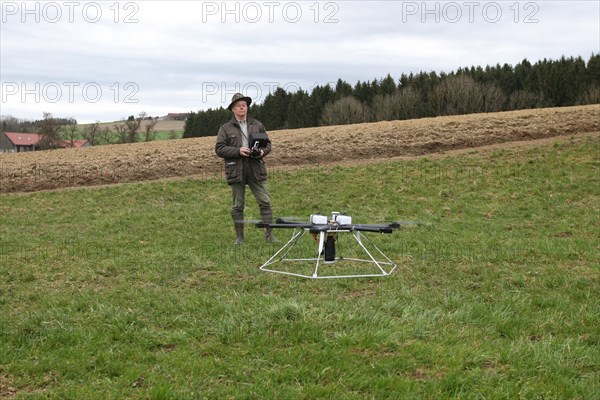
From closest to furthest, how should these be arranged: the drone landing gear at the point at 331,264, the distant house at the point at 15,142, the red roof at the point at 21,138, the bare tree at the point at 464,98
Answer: the drone landing gear at the point at 331,264 < the bare tree at the point at 464,98 < the distant house at the point at 15,142 < the red roof at the point at 21,138

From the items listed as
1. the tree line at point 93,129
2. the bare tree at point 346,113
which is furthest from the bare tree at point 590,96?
the tree line at point 93,129

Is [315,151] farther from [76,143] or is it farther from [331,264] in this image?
[76,143]

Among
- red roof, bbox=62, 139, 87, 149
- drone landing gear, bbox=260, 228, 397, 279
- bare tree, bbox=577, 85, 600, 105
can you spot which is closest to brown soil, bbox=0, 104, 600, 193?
drone landing gear, bbox=260, 228, 397, 279

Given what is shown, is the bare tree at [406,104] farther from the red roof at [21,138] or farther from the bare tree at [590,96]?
the red roof at [21,138]

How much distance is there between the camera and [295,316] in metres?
5.64

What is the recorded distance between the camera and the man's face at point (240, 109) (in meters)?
10.0

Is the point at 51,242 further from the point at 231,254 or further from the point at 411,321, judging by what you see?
the point at 411,321

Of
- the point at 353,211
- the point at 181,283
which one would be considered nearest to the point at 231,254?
the point at 181,283

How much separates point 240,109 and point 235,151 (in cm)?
72

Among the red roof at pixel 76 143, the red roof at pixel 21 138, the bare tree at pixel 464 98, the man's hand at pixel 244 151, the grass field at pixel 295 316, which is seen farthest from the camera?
the red roof at pixel 21 138

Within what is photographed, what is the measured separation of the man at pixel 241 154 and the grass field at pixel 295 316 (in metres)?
0.74

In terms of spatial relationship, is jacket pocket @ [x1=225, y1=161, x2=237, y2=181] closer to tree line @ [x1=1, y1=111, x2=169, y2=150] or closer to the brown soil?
the brown soil

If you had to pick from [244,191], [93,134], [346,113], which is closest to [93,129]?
[93,134]

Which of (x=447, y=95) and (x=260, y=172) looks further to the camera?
(x=447, y=95)
